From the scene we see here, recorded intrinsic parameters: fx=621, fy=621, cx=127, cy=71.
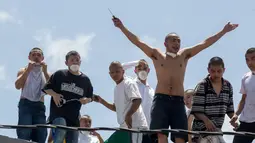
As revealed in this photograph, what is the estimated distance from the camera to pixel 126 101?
31.1 feet

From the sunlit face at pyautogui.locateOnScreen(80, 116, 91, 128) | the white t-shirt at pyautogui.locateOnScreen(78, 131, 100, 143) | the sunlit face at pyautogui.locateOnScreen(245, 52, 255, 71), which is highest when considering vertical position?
the sunlit face at pyautogui.locateOnScreen(245, 52, 255, 71)

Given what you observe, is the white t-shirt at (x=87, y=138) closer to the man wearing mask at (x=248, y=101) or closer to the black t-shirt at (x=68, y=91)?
the black t-shirt at (x=68, y=91)

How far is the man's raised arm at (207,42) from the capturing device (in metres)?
9.11

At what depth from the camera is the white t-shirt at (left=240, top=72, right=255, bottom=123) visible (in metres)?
8.98

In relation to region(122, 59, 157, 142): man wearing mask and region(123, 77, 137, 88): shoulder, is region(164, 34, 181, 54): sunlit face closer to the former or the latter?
region(123, 77, 137, 88): shoulder

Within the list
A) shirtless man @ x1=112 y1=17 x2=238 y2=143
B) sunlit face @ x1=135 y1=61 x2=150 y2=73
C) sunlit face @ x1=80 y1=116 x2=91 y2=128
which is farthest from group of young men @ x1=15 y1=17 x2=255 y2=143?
sunlit face @ x1=80 y1=116 x2=91 y2=128

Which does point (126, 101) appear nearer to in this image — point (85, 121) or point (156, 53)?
point (156, 53)

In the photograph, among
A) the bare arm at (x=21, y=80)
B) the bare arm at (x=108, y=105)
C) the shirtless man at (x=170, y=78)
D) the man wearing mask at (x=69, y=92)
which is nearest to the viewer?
the shirtless man at (x=170, y=78)

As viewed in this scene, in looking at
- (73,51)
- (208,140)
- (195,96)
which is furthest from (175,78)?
(73,51)

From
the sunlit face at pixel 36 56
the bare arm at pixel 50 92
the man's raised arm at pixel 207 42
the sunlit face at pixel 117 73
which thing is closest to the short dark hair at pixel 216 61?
the man's raised arm at pixel 207 42

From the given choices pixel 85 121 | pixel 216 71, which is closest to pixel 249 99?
pixel 216 71

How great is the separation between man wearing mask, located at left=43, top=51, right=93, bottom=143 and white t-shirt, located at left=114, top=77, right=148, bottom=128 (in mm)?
467

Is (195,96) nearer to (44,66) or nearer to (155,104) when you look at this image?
(155,104)

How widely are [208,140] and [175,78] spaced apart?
1059mm
